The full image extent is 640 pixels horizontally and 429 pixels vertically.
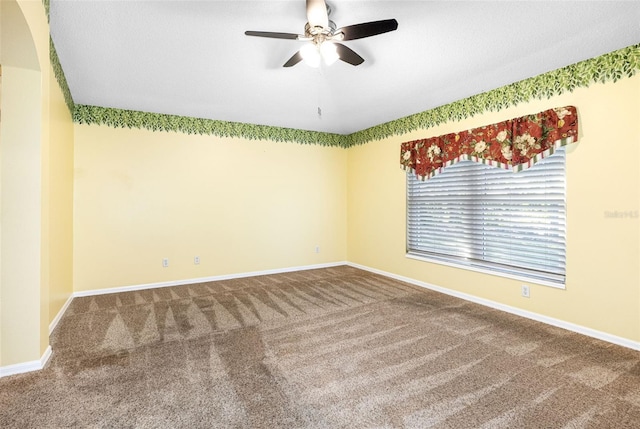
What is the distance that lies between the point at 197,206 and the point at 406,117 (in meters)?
3.47

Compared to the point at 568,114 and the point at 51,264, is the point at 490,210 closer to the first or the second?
the point at 568,114

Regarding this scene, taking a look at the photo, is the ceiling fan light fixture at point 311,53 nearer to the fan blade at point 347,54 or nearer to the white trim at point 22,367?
the fan blade at point 347,54

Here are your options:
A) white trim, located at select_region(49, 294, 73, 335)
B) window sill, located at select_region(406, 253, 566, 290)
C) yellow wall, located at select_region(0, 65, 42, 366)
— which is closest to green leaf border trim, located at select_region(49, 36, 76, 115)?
yellow wall, located at select_region(0, 65, 42, 366)

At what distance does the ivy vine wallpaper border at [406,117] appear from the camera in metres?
2.69

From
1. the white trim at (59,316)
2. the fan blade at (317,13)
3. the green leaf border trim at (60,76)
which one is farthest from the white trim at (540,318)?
the green leaf border trim at (60,76)

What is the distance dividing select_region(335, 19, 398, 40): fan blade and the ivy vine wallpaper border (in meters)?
2.07

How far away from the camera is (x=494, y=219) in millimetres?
3641

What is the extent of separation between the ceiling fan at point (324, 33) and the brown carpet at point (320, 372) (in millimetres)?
2297

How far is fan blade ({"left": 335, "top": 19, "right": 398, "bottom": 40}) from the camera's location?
1.99m

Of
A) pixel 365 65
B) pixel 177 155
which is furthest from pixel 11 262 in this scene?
pixel 365 65

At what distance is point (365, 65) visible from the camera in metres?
3.05

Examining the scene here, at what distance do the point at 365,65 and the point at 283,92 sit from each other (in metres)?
1.13

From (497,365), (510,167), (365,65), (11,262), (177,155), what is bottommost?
(497,365)

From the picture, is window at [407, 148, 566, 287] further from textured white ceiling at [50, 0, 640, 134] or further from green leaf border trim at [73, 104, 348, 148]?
green leaf border trim at [73, 104, 348, 148]
